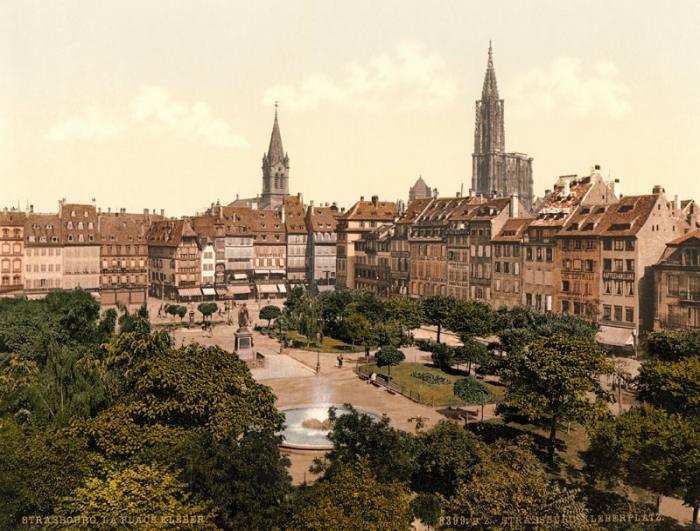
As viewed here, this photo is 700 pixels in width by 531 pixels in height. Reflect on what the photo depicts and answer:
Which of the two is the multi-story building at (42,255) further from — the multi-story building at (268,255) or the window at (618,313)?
the window at (618,313)

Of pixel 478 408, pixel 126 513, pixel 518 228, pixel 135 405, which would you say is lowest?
pixel 478 408

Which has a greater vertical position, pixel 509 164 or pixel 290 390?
pixel 509 164

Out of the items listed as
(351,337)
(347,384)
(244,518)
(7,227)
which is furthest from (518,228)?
(7,227)

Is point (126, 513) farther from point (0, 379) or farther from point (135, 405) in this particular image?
point (0, 379)

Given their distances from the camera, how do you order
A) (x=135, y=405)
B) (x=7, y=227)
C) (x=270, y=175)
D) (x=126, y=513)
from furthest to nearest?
(x=270, y=175), (x=7, y=227), (x=135, y=405), (x=126, y=513)

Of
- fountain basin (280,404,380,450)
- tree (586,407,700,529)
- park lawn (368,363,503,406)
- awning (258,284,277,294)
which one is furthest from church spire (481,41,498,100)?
tree (586,407,700,529)

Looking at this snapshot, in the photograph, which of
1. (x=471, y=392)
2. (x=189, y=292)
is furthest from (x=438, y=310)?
(x=189, y=292)
